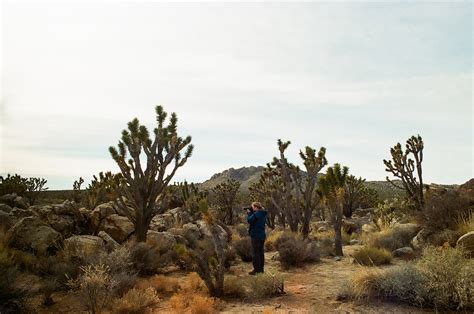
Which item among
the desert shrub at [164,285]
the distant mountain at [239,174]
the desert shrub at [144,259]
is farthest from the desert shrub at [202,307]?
the distant mountain at [239,174]

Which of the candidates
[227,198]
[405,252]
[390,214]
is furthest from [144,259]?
[227,198]

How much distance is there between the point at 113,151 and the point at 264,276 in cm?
707

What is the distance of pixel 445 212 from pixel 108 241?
10738 mm

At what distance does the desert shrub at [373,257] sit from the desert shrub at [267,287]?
3.73 m

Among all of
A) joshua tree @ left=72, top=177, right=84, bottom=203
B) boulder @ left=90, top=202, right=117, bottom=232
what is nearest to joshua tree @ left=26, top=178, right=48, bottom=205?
joshua tree @ left=72, top=177, right=84, bottom=203

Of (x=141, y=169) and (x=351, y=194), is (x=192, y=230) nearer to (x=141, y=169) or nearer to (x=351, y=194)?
(x=141, y=169)

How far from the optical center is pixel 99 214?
13.5 m

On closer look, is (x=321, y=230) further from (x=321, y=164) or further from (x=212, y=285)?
(x=212, y=285)

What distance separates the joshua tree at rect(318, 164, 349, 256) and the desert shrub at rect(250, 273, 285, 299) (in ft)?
18.9

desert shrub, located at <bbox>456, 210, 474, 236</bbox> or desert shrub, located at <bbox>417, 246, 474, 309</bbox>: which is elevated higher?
desert shrub, located at <bbox>456, 210, 474, 236</bbox>

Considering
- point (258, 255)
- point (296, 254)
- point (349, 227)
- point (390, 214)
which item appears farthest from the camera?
point (349, 227)

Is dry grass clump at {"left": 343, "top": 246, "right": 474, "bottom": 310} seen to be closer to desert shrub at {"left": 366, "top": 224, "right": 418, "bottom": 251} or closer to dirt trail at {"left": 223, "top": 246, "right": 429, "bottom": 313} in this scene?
dirt trail at {"left": 223, "top": 246, "right": 429, "bottom": 313}

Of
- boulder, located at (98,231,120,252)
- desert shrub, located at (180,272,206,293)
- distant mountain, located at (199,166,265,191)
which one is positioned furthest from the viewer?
distant mountain, located at (199,166,265,191)

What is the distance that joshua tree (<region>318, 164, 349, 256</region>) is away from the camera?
13.2 metres
